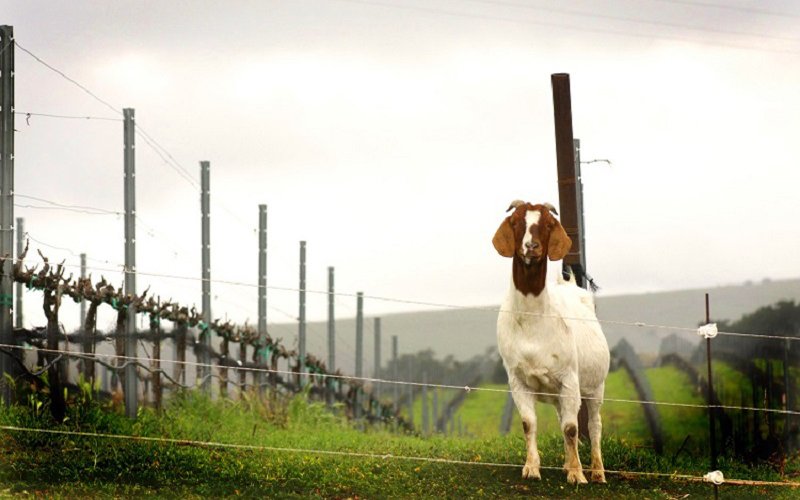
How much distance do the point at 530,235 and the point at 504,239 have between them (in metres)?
0.24

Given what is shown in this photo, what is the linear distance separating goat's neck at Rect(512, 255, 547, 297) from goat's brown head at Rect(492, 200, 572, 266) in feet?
0.42

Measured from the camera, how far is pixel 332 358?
24.5 meters

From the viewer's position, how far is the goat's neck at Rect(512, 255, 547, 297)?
1334cm

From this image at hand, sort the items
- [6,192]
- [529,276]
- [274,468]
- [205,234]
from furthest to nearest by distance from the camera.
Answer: [205,234] → [6,192] → [274,468] → [529,276]

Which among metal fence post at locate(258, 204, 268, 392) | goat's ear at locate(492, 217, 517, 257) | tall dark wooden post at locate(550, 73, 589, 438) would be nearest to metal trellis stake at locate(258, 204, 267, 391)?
metal fence post at locate(258, 204, 268, 392)

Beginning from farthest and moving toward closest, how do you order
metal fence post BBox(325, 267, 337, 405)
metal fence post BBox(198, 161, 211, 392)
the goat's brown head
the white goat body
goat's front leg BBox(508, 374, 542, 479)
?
metal fence post BBox(325, 267, 337, 405), metal fence post BBox(198, 161, 211, 392), goat's front leg BBox(508, 374, 542, 479), the white goat body, the goat's brown head

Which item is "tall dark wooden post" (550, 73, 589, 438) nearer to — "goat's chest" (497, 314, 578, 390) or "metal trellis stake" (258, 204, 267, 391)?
"goat's chest" (497, 314, 578, 390)

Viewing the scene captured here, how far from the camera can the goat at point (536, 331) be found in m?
13.1

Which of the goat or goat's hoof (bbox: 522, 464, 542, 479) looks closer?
the goat

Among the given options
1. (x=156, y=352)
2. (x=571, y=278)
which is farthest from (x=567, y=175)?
(x=156, y=352)

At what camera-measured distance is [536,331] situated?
44.3 feet

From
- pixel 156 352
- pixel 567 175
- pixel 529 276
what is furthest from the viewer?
pixel 156 352

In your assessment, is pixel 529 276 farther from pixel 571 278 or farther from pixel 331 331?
pixel 331 331

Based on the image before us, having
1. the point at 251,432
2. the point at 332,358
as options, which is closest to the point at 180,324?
the point at 251,432
